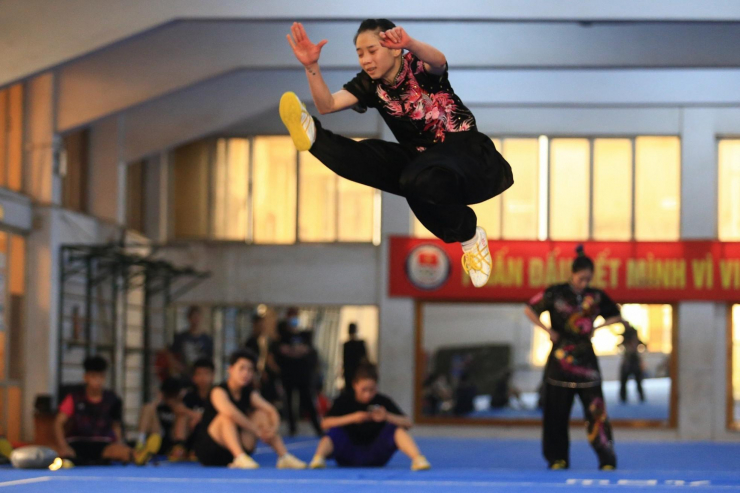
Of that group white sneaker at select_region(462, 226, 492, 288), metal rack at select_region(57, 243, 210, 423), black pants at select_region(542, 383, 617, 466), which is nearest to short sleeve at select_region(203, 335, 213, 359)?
metal rack at select_region(57, 243, 210, 423)

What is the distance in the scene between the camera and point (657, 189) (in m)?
15.5

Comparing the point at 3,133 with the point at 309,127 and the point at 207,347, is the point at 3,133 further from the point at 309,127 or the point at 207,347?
the point at 309,127

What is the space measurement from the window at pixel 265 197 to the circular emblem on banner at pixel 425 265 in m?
0.81

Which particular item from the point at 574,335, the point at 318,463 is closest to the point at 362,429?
the point at 318,463

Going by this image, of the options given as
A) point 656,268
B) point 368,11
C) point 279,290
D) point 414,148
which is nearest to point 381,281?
point 279,290

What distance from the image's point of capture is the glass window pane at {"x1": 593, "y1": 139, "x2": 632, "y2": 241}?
15.5 metres

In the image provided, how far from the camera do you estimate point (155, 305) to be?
15.9 m

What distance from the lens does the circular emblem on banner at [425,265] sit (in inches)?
607

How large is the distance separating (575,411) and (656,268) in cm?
255

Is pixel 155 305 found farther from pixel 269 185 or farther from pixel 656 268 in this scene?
pixel 656 268

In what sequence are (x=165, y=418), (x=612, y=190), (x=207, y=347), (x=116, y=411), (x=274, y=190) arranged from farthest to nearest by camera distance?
(x=274, y=190) → (x=612, y=190) → (x=207, y=347) → (x=165, y=418) → (x=116, y=411)

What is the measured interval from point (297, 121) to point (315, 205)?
1114cm

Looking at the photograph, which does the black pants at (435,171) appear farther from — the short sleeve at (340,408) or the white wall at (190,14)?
the white wall at (190,14)

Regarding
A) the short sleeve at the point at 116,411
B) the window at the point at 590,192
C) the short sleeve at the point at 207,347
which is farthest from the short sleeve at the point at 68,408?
the window at the point at 590,192
